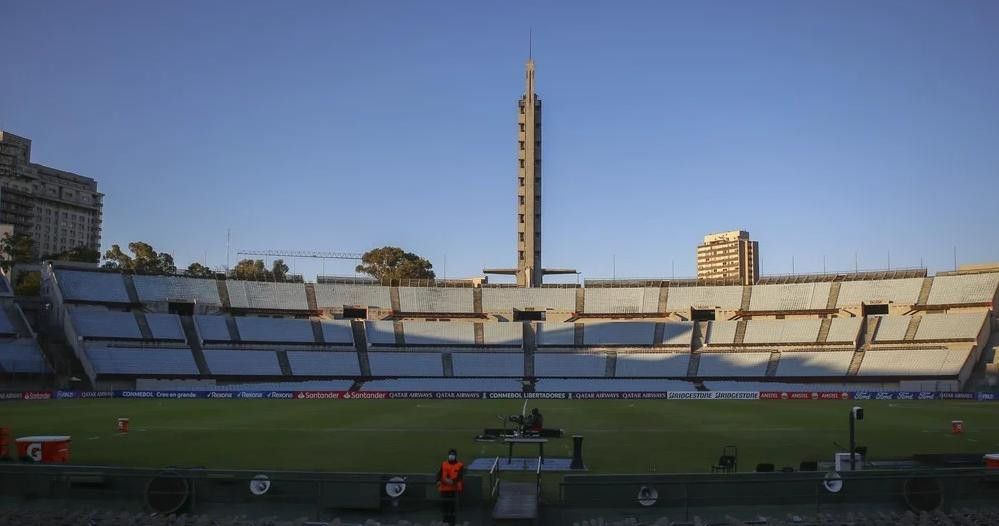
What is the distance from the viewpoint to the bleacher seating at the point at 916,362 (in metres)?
72.1

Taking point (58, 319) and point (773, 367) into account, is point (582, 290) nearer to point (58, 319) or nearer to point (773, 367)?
point (773, 367)

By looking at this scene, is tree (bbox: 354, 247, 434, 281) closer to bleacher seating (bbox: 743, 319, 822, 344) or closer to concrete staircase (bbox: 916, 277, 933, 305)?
bleacher seating (bbox: 743, 319, 822, 344)

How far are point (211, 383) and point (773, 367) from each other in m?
57.8

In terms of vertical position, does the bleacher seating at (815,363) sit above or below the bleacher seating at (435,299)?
below

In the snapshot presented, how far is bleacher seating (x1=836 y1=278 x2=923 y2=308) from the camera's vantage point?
277 ft

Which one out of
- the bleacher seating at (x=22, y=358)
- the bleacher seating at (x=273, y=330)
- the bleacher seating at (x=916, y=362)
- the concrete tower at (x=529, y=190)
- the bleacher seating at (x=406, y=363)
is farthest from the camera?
the concrete tower at (x=529, y=190)

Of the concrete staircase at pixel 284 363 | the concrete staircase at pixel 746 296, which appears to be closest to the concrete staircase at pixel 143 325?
the concrete staircase at pixel 284 363

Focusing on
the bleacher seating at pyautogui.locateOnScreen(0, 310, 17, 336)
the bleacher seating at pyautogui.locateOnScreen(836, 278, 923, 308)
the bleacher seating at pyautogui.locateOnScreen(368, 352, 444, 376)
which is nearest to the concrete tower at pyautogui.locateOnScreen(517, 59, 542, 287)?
the bleacher seating at pyautogui.locateOnScreen(368, 352, 444, 376)

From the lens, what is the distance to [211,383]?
74.5 metres

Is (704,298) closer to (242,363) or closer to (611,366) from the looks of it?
(611,366)

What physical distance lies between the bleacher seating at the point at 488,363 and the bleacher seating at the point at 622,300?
15860mm

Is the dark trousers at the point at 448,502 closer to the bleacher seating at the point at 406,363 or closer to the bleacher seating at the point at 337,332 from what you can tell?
the bleacher seating at the point at 406,363

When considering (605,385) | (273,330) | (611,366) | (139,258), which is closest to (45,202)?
(139,258)

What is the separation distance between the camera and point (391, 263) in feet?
439
